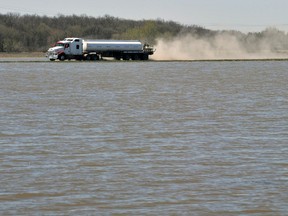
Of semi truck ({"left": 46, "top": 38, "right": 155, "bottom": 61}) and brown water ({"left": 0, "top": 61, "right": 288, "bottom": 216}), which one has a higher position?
brown water ({"left": 0, "top": 61, "right": 288, "bottom": 216})

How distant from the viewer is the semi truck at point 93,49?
94.3 metres

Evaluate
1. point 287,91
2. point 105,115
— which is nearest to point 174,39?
point 287,91

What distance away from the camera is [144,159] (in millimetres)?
16859

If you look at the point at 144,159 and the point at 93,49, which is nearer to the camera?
the point at 144,159

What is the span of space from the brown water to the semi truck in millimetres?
62864

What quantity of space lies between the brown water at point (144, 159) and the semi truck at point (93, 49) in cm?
6286

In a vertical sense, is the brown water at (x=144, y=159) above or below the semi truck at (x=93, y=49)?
above

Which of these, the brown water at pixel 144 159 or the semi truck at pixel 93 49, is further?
the semi truck at pixel 93 49

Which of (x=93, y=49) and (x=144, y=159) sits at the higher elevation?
(x=144, y=159)

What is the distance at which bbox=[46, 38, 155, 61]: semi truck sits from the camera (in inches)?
3713

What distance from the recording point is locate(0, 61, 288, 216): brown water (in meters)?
12.8

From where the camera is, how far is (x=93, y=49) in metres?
94.8

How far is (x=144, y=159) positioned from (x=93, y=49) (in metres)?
78.4

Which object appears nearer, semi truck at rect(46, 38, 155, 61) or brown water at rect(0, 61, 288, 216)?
brown water at rect(0, 61, 288, 216)
